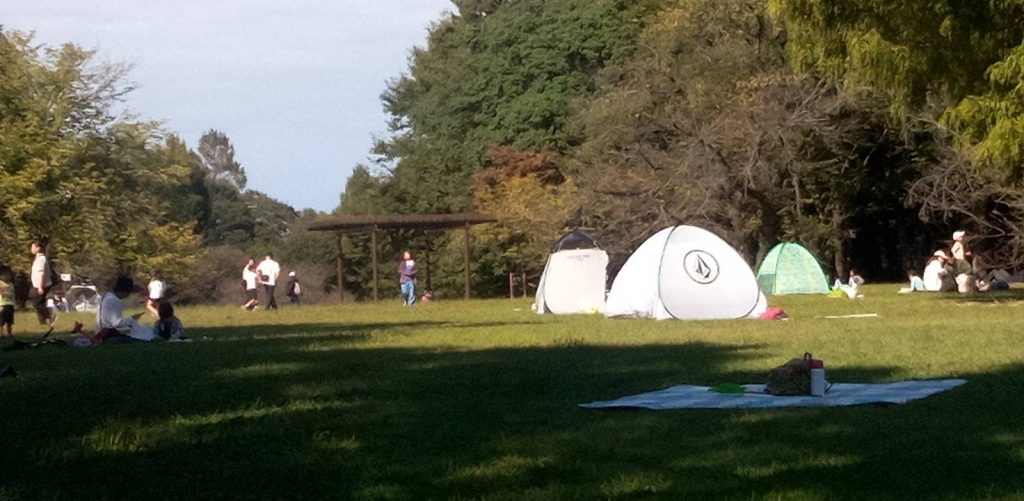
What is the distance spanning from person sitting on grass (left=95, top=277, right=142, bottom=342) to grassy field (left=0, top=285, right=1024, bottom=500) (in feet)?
8.71

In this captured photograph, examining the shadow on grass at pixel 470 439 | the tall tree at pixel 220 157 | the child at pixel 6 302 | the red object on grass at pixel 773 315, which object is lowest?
the shadow on grass at pixel 470 439

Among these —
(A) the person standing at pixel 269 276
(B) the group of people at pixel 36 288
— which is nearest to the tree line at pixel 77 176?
(A) the person standing at pixel 269 276

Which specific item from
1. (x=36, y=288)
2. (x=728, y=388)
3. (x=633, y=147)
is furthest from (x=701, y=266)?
(x=633, y=147)

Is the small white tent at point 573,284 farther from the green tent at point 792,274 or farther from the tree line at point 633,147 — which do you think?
the green tent at point 792,274

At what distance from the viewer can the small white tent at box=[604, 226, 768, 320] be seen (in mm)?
27188

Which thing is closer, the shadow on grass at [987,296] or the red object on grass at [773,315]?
the red object on grass at [773,315]

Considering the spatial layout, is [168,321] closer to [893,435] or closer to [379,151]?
[893,435]

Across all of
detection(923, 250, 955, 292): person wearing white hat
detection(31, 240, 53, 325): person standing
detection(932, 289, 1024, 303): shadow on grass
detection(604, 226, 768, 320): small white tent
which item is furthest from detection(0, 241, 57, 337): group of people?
detection(923, 250, 955, 292): person wearing white hat

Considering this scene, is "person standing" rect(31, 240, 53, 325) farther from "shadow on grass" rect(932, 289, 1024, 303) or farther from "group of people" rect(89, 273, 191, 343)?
"shadow on grass" rect(932, 289, 1024, 303)

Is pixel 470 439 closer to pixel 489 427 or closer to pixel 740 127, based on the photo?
pixel 489 427

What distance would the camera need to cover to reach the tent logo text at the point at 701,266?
27.5 m

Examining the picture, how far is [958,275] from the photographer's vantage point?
3662 centimetres

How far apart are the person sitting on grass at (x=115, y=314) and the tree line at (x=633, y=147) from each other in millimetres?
11399

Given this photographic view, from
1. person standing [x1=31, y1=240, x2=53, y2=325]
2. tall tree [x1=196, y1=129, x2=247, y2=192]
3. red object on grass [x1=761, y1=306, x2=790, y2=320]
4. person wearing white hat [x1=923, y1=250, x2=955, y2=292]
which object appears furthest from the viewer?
tall tree [x1=196, y1=129, x2=247, y2=192]
